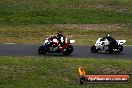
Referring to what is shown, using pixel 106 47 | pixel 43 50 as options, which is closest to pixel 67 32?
pixel 106 47

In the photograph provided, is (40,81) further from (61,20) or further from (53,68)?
(61,20)

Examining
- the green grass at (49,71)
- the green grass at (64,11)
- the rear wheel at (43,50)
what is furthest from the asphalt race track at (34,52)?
the green grass at (64,11)

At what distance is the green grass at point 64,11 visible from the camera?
59594 millimetres

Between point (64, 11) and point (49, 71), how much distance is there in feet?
134

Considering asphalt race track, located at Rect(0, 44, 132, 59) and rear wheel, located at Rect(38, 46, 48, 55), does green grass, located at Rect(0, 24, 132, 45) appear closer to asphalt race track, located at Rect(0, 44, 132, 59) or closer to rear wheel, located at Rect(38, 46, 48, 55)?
asphalt race track, located at Rect(0, 44, 132, 59)

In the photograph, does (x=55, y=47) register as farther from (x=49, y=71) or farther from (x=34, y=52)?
(x=49, y=71)

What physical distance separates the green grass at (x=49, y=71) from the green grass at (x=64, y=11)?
3141 cm

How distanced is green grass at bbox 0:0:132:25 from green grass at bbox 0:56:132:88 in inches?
1237

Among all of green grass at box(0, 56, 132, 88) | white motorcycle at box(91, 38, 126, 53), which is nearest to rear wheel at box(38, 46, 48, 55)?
white motorcycle at box(91, 38, 126, 53)

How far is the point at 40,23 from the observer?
58094mm

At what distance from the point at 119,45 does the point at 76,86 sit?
15.2 meters

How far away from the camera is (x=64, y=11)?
64.6m

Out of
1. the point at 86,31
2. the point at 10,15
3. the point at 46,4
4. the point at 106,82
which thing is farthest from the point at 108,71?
the point at 46,4

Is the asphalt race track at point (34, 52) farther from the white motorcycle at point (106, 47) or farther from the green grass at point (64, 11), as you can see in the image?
the green grass at point (64, 11)
